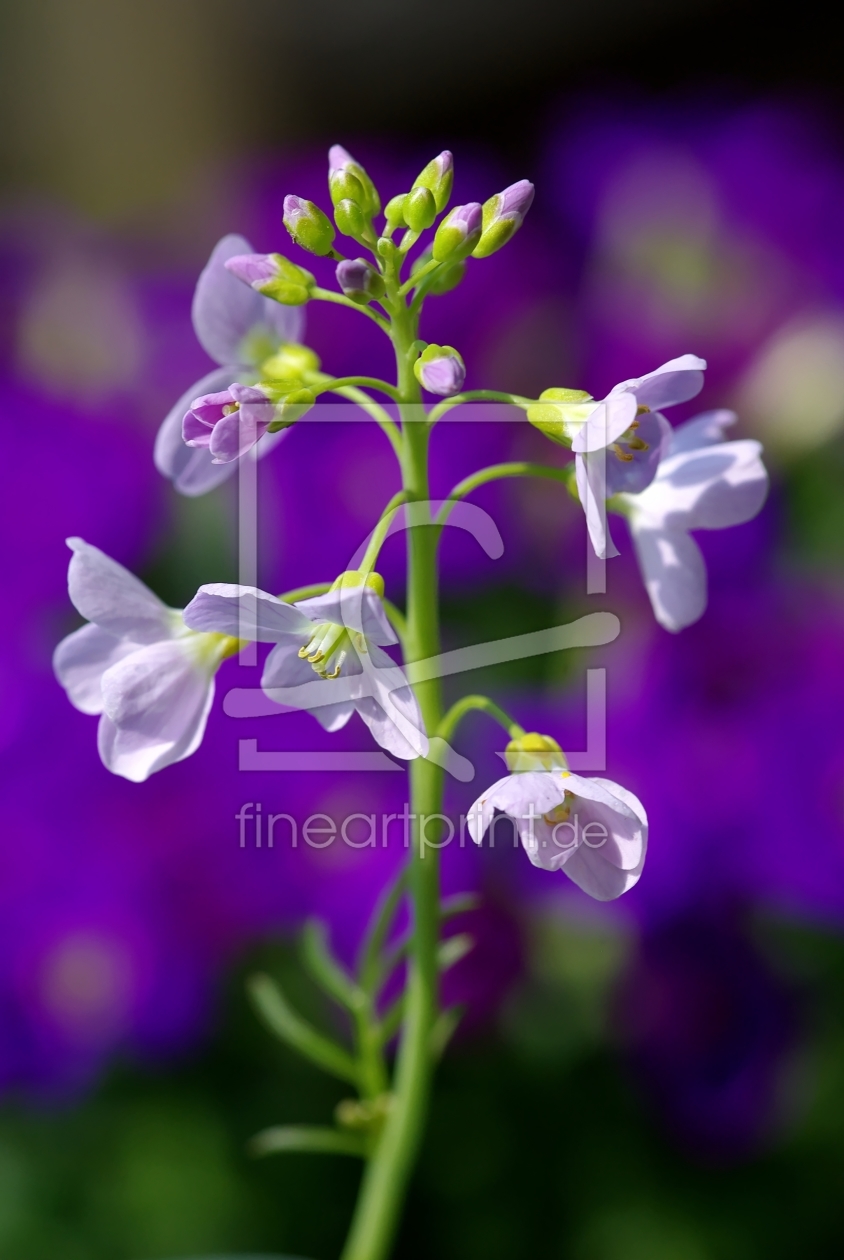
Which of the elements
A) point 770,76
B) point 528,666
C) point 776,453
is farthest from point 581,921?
point 770,76

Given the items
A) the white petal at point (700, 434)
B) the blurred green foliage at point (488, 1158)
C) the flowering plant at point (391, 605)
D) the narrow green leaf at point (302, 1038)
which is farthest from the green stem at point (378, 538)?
the blurred green foliage at point (488, 1158)

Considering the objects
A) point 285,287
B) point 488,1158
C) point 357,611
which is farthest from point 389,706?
point 488,1158

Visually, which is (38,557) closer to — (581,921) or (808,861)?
(581,921)

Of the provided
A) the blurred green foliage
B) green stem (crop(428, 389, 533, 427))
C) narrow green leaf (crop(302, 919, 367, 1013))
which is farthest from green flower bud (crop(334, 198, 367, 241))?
the blurred green foliage

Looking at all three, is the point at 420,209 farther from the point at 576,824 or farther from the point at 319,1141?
the point at 319,1141

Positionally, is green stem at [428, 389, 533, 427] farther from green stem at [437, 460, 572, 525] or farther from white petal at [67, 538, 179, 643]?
white petal at [67, 538, 179, 643]
